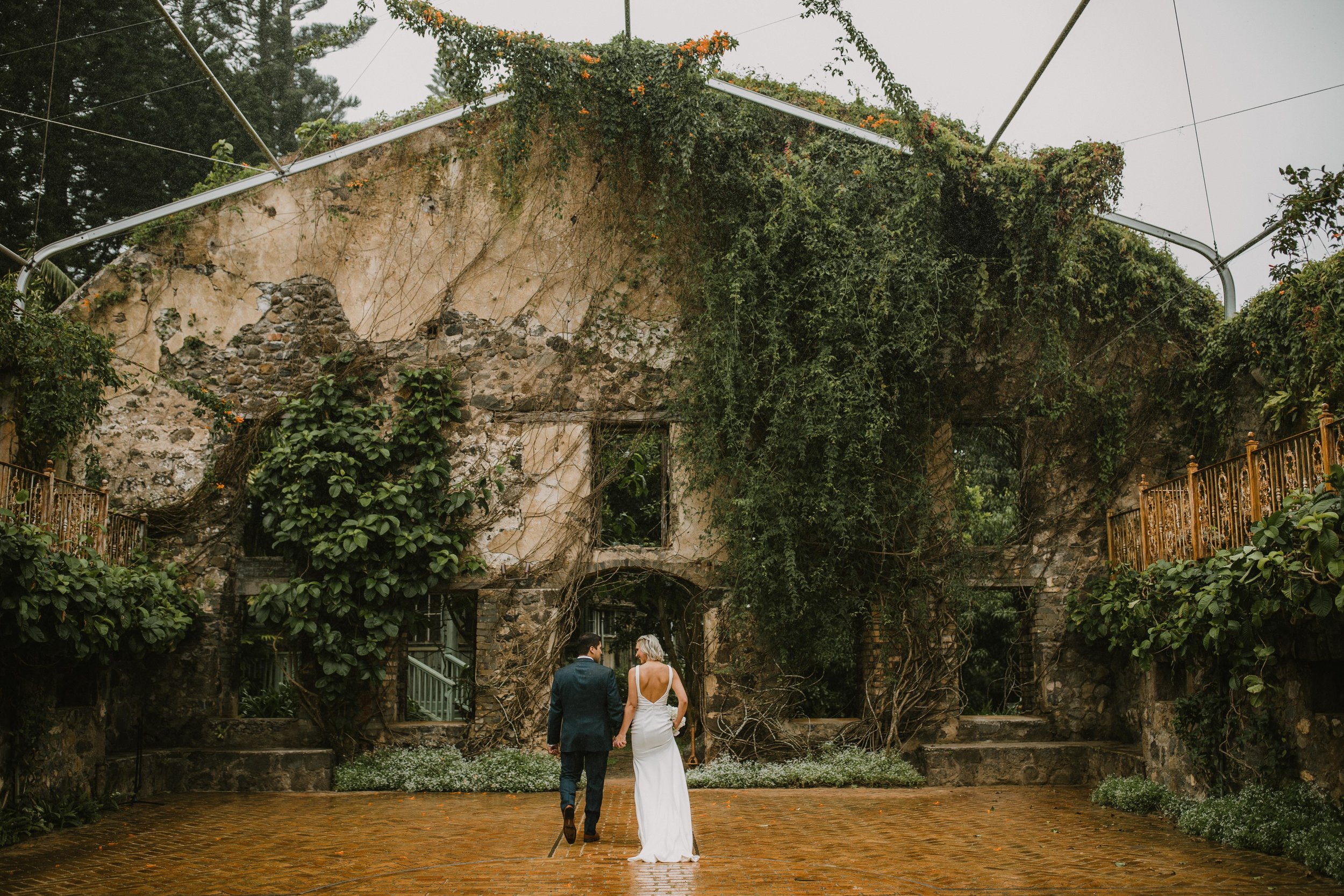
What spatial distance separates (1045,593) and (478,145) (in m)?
7.78

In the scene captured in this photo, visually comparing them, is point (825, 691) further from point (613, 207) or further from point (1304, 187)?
point (1304, 187)

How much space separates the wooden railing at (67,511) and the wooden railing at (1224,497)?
8.61 metres

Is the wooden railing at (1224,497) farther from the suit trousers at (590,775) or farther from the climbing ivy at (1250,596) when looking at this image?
the suit trousers at (590,775)

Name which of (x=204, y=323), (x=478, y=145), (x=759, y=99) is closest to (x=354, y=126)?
(x=478, y=145)

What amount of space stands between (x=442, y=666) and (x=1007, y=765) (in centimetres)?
942

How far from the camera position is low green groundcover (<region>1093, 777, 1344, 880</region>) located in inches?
238

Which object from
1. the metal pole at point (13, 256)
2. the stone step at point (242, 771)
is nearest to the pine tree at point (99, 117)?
the metal pole at point (13, 256)

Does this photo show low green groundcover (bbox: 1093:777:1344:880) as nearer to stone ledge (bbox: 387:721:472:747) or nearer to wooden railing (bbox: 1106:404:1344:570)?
wooden railing (bbox: 1106:404:1344:570)

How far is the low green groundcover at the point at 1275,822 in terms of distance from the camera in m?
6.05

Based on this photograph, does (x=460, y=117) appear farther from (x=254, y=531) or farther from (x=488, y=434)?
(x=254, y=531)

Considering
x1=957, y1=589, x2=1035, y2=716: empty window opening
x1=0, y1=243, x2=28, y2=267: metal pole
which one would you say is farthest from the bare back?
x1=0, y1=243, x2=28, y2=267: metal pole

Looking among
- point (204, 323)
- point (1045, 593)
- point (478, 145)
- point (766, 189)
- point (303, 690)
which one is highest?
point (478, 145)

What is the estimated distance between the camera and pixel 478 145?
11.6 m

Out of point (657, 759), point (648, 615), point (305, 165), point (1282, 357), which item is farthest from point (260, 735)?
point (1282, 357)
